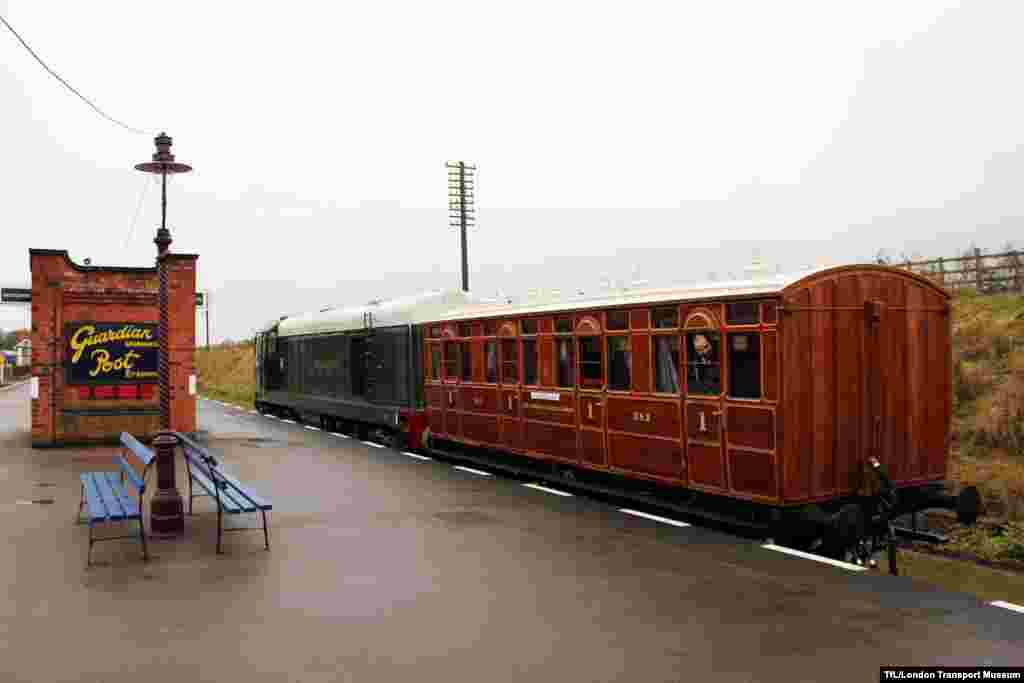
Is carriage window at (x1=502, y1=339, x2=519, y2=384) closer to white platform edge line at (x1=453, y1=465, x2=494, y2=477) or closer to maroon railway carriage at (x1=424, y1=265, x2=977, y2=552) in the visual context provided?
white platform edge line at (x1=453, y1=465, x2=494, y2=477)

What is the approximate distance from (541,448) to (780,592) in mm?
6426

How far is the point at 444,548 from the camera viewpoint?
910cm

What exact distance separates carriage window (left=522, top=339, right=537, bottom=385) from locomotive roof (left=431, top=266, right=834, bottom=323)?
0.46 m

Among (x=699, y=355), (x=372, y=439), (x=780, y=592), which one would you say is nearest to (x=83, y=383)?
(x=372, y=439)

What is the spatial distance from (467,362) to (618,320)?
15.5 feet

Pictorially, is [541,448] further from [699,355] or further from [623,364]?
[699,355]

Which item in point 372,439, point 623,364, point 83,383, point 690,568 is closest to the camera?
point 690,568

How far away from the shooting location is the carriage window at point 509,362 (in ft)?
47.0

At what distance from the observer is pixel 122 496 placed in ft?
31.9

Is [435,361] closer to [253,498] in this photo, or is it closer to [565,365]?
[565,365]

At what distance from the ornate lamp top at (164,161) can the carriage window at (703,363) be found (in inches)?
233

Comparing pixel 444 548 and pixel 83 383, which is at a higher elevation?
pixel 83 383

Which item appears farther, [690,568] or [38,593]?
[690,568]

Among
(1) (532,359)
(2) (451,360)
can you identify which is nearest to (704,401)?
(1) (532,359)
